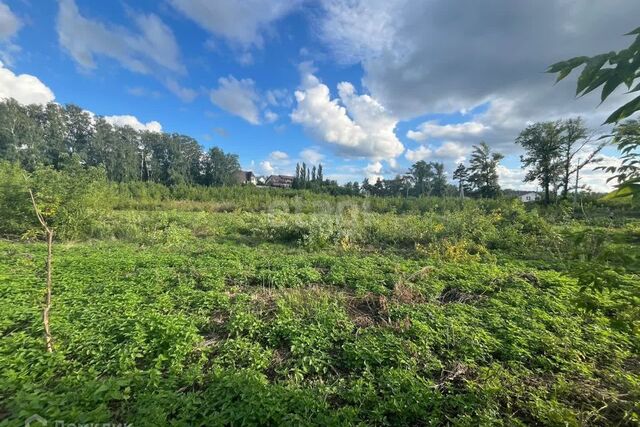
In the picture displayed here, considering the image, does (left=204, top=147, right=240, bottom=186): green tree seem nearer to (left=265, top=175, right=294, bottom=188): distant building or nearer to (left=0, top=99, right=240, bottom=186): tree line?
(left=0, top=99, right=240, bottom=186): tree line

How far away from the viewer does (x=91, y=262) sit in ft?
19.1

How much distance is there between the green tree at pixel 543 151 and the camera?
1012 inches

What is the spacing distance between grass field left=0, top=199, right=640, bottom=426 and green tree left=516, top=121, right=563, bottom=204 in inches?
1071

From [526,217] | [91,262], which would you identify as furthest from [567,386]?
[526,217]

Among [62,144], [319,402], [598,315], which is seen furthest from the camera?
[62,144]

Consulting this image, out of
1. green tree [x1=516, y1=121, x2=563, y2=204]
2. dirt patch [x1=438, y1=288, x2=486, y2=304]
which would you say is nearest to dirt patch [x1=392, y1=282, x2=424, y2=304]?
dirt patch [x1=438, y1=288, x2=486, y2=304]

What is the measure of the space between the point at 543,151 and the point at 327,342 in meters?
32.9

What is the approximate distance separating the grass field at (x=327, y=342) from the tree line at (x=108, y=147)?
123 ft

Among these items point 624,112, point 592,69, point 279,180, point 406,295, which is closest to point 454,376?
point 406,295

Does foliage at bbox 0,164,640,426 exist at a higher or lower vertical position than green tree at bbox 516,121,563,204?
lower

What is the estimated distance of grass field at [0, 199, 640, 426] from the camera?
2158mm

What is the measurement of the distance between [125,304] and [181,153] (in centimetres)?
5383

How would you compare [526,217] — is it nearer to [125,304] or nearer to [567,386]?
[567,386]

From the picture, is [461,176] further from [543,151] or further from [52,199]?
[52,199]
